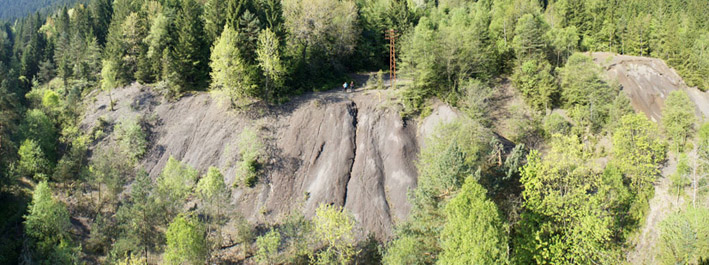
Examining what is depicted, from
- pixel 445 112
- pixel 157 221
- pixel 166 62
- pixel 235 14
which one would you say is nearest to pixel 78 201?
pixel 157 221

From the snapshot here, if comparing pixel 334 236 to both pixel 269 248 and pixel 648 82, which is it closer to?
pixel 269 248

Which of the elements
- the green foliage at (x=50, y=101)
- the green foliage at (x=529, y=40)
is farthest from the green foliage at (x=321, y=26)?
the green foliage at (x=50, y=101)

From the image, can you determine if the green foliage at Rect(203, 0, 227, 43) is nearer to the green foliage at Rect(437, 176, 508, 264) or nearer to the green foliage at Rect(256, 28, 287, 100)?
the green foliage at Rect(256, 28, 287, 100)

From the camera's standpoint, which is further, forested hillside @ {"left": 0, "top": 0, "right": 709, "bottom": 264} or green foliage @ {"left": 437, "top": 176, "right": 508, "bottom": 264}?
forested hillside @ {"left": 0, "top": 0, "right": 709, "bottom": 264}

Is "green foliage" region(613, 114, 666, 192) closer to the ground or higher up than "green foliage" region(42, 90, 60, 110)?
closer to the ground

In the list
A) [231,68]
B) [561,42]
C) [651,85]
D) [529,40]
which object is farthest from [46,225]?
[651,85]

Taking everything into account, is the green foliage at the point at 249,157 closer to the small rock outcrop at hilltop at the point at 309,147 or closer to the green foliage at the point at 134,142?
the small rock outcrop at hilltop at the point at 309,147

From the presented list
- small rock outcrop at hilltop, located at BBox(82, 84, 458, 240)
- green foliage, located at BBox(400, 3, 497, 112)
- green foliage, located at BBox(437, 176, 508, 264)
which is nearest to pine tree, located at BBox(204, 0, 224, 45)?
small rock outcrop at hilltop, located at BBox(82, 84, 458, 240)
